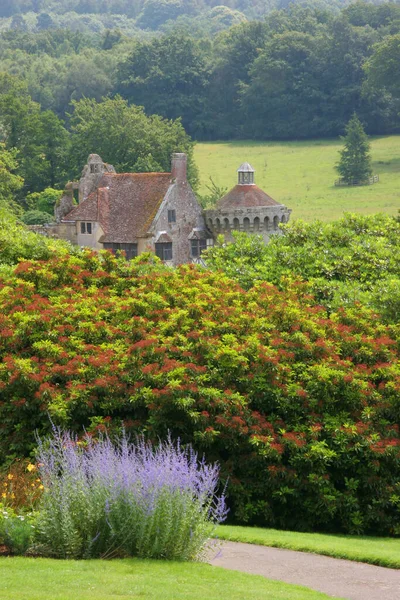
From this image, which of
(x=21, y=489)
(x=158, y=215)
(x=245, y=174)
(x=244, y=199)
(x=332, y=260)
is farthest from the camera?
(x=245, y=174)

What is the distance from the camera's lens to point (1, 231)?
33.0 m

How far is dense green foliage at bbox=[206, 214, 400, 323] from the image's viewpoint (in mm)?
28422

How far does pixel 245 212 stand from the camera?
81.8m

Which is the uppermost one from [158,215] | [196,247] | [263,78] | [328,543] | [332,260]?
[263,78]

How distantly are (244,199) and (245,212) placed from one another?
1479 mm

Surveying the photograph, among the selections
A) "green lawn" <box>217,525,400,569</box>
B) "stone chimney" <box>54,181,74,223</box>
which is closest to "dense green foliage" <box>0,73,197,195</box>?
"stone chimney" <box>54,181,74,223</box>

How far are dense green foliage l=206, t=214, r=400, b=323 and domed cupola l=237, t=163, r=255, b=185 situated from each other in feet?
163

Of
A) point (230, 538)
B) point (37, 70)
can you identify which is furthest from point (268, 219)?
point (37, 70)

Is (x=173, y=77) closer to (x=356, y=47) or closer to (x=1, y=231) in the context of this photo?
(x=356, y=47)

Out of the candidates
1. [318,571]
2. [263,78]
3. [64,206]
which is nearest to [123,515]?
[318,571]

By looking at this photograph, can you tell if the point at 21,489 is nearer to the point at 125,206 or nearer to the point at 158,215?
the point at 158,215

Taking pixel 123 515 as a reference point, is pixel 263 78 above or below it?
above

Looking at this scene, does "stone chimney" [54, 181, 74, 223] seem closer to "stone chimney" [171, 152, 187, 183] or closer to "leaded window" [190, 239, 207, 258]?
"stone chimney" [171, 152, 187, 183]

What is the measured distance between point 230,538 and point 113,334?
6.53 meters
